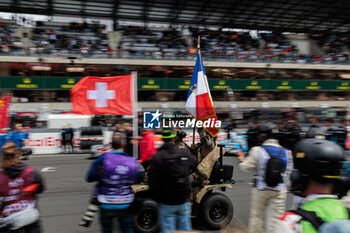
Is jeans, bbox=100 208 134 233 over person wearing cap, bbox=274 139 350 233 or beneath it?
beneath

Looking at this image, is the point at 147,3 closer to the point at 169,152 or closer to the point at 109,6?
the point at 109,6

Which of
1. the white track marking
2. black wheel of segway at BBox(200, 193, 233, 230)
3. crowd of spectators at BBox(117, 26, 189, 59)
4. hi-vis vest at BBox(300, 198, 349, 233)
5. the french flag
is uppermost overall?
crowd of spectators at BBox(117, 26, 189, 59)

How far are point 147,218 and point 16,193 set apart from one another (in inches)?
79.5

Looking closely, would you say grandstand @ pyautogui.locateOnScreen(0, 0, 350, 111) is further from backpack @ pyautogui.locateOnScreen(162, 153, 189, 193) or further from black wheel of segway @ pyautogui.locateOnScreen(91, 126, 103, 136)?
backpack @ pyautogui.locateOnScreen(162, 153, 189, 193)

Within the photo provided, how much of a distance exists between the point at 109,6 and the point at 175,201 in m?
29.3

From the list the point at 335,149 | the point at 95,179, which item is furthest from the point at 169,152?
the point at 335,149

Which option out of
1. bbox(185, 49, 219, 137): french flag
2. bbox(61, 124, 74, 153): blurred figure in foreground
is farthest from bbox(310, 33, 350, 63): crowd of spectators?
bbox(185, 49, 219, 137): french flag

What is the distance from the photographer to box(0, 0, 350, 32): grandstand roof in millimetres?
27619

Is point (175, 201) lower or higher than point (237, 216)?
higher

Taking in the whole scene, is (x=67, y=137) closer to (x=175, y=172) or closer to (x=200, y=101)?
(x=200, y=101)

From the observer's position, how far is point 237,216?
4910 millimetres

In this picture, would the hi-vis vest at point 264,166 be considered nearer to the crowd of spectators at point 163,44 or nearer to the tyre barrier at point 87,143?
the tyre barrier at point 87,143

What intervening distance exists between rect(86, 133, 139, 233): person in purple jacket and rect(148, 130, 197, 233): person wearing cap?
0.26 metres

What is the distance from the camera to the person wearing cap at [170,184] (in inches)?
117
